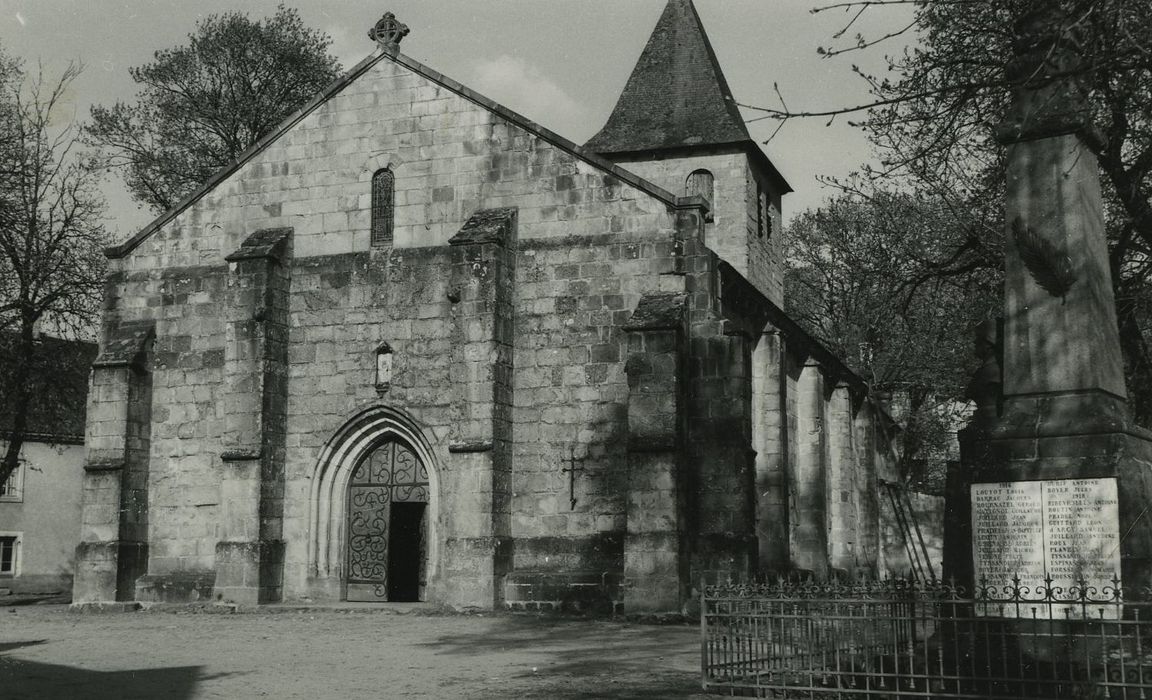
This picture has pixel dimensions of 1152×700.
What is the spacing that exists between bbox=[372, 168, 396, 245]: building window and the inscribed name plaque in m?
13.2

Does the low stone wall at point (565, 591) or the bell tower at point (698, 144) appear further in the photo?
the bell tower at point (698, 144)

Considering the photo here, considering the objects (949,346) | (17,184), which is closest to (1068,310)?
(17,184)

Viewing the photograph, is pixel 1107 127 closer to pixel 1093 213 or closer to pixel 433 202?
pixel 1093 213

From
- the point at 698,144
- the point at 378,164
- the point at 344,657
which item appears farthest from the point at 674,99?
the point at 344,657

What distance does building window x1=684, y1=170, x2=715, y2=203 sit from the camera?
98.7 ft

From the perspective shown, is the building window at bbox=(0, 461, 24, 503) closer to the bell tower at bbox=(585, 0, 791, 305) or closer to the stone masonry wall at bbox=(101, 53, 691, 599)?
the stone masonry wall at bbox=(101, 53, 691, 599)

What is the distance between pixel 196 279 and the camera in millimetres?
22469

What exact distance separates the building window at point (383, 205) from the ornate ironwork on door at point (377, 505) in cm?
362

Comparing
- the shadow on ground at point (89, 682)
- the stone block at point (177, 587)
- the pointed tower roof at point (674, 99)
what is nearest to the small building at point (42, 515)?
the stone block at point (177, 587)

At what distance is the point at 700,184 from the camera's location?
98.8ft

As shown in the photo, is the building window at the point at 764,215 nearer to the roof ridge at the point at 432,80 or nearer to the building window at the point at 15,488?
the roof ridge at the point at 432,80

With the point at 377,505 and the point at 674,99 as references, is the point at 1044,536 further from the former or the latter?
the point at 674,99

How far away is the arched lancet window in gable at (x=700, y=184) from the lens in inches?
1184

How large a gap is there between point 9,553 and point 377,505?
81.1 ft
